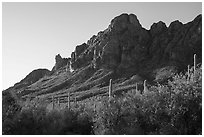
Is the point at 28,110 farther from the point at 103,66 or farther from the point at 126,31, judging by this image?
the point at 126,31

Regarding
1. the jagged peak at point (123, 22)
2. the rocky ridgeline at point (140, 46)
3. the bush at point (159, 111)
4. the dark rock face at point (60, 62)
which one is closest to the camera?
the bush at point (159, 111)

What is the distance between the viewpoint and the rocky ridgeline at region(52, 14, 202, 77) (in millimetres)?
122562

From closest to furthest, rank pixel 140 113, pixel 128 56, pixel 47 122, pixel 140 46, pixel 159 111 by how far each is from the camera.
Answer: pixel 159 111 < pixel 140 113 < pixel 47 122 < pixel 128 56 < pixel 140 46

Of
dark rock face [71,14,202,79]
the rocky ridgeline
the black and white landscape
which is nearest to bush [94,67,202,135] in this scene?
the black and white landscape

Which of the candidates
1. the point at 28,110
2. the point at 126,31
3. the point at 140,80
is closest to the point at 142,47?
the point at 126,31

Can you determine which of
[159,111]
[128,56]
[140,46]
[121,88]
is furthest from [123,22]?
[159,111]

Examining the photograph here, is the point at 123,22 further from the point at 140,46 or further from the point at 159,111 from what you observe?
the point at 159,111

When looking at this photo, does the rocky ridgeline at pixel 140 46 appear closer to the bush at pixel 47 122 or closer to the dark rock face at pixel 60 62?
the dark rock face at pixel 60 62

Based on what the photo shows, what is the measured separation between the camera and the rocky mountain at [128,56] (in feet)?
379

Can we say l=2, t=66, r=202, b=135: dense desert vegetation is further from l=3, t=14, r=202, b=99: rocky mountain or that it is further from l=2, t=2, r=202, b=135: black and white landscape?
l=3, t=14, r=202, b=99: rocky mountain

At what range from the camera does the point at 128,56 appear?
128750 millimetres

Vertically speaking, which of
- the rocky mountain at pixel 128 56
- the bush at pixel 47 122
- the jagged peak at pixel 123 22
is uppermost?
the jagged peak at pixel 123 22

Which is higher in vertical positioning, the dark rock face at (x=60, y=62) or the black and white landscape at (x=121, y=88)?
the dark rock face at (x=60, y=62)

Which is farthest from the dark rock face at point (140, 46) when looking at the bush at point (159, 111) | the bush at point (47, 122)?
the bush at point (159, 111)
